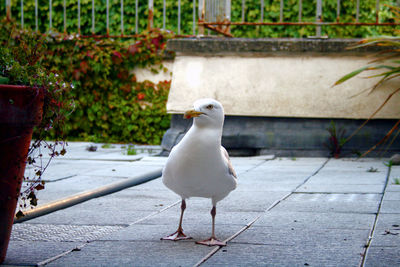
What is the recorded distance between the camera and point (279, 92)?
7.21 metres

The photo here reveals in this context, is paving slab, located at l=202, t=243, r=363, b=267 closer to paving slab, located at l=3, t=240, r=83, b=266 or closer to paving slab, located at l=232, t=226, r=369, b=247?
paving slab, located at l=232, t=226, r=369, b=247

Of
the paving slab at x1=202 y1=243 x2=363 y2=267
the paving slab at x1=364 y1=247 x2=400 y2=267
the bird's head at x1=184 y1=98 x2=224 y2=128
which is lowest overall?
the paving slab at x1=202 y1=243 x2=363 y2=267

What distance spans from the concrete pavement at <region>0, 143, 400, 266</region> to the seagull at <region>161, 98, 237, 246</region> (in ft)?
0.92

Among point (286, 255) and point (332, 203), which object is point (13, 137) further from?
point (332, 203)

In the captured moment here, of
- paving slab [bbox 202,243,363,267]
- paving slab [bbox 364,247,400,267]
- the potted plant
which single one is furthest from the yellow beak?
paving slab [bbox 364,247,400,267]

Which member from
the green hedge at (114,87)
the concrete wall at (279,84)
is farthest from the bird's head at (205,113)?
the green hedge at (114,87)

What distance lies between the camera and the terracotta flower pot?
251 cm

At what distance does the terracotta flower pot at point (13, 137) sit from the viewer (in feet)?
8.23

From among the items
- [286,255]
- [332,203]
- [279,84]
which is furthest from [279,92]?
[286,255]

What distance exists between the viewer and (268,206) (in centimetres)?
412

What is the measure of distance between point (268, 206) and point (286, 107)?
3.25 metres

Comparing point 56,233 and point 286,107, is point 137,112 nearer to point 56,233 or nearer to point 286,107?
point 286,107

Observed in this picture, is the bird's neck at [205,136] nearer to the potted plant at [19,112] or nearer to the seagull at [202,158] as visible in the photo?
the seagull at [202,158]

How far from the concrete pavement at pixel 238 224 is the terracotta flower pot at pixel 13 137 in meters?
0.27
